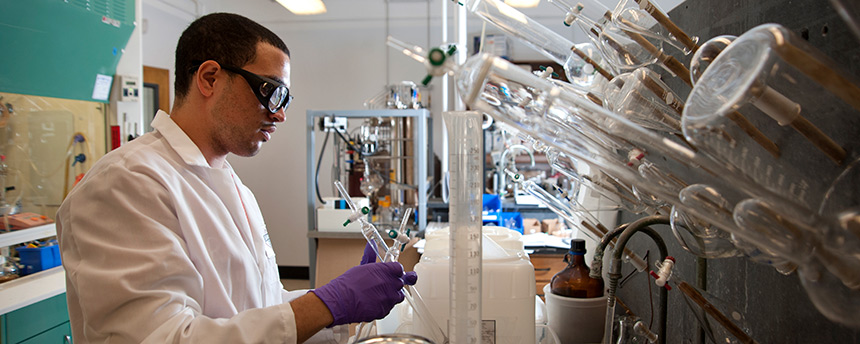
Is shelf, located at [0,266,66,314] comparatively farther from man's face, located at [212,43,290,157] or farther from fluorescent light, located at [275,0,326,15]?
fluorescent light, located at [275,0,326,15]

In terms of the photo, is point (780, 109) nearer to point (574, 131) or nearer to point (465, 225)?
point (574, 131)

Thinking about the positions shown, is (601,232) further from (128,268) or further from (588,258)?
(128,268)

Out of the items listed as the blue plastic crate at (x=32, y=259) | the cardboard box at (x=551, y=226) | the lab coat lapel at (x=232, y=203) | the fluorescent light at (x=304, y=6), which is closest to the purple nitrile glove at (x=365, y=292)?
the lab coat lapel at (x=232, y=203)

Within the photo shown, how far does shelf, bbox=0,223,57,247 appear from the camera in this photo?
2295mm

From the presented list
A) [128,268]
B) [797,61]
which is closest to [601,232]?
[797,61]

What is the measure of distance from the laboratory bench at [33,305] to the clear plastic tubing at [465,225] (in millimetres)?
2069

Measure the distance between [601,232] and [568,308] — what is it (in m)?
0.21

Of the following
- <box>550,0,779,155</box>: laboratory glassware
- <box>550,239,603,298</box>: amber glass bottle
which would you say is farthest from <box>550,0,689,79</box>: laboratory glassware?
<box>550,239,603,298</box>: amber glass bottle

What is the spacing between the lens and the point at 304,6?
525cm

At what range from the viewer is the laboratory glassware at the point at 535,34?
98 cm

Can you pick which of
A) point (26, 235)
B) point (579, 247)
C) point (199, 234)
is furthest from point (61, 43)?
point (579, 247)

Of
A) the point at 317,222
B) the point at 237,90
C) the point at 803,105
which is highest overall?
the point at 237,90

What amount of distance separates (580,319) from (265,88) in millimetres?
927

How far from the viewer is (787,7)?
2.25ft
